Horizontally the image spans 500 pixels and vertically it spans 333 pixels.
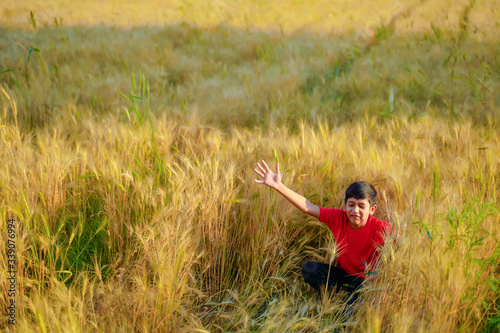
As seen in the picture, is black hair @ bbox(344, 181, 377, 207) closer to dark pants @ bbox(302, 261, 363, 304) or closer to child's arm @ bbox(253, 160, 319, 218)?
child's arm @ bbox(253, 160, 319, 218)

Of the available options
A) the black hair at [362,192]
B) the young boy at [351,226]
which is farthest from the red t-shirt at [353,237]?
the black hair at [362,192]

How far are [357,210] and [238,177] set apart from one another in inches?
26.0

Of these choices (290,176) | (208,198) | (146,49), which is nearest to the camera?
(208,198)

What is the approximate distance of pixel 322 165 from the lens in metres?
2.59

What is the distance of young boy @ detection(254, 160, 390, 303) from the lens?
2080 mm

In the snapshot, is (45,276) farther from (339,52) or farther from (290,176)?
(339,52)

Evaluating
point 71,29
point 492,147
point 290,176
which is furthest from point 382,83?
point 71,29

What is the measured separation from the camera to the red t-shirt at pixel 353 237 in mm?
2131

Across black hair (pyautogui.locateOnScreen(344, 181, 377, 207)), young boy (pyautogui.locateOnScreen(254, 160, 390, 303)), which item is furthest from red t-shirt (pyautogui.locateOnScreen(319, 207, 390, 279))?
black hair (pyautogui.locateOnScreen(344, 181, 377, 207))

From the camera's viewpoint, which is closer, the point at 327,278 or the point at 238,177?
the point at 327,278

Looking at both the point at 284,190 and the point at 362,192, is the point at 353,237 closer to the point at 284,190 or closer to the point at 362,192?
the point at 362,192

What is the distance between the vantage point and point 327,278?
6.30 ft

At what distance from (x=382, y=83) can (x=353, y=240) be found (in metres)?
2.72

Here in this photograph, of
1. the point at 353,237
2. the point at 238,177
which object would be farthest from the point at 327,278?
the point at 238,177
